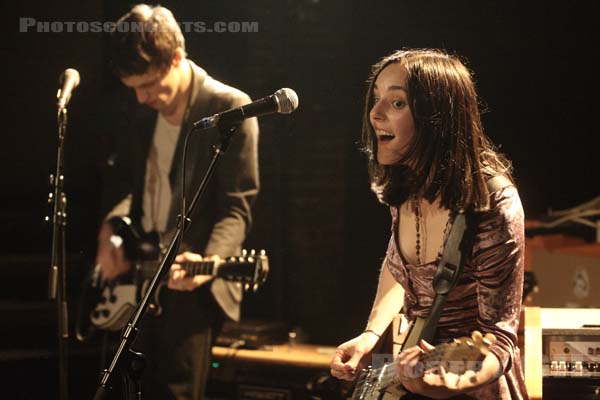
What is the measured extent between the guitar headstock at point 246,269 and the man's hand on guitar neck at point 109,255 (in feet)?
1.51

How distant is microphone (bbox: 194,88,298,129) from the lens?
2381mm

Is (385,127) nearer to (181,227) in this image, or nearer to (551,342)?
(181,227)

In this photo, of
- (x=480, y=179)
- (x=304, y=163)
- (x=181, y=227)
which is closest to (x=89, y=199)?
(x=304, y=163)

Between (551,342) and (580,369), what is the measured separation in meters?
0.12

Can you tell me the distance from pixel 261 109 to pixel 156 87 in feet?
4.39

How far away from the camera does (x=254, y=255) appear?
137 inches

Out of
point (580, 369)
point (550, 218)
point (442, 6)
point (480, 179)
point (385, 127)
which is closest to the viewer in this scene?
point (480, 179)

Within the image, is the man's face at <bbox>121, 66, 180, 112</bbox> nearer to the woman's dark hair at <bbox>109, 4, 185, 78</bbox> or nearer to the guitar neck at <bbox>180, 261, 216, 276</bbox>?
the woman's dark hair at <bbox>109, 4, 185, 78</bbox>

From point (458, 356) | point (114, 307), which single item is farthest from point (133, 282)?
point (458, 356)

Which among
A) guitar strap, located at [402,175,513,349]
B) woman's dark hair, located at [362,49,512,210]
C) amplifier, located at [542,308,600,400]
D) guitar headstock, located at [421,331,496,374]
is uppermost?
woman's dark hair, located at [362,49,512,210]

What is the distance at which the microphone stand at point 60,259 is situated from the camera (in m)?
3.29

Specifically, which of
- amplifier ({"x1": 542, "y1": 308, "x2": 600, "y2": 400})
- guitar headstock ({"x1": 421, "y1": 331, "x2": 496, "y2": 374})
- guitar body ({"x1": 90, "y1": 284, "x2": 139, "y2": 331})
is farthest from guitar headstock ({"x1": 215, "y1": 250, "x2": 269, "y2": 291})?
guitar headstock ({"x1": 421, "y1": 331, "x2": 496, "y2": 374})

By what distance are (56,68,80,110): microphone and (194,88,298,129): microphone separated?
122cm

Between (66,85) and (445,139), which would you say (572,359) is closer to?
(445,139)
